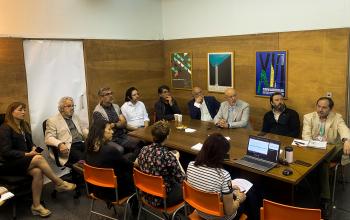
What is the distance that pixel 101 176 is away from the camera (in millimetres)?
2844

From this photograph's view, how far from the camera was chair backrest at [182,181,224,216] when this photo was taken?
2265 mm

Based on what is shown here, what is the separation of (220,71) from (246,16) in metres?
0.98

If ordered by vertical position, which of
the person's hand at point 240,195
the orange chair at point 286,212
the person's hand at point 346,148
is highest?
the person's hand at point 346,148

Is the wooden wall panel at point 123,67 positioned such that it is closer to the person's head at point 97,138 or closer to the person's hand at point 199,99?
the person's hand at point 199,99

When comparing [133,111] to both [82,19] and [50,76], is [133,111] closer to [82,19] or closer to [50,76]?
[50,76]

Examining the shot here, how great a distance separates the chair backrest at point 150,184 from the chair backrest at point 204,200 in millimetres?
219

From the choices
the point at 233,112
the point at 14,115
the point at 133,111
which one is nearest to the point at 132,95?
the point at 133,111

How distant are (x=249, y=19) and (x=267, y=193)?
110 inches

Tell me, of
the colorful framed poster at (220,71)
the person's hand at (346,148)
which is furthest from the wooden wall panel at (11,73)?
the person's hand at (346,148)

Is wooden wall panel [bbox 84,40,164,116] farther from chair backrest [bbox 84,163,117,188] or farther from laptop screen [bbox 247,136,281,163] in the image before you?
laptop screen [bbox 247,136,281,163]

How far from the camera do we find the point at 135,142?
4.60m

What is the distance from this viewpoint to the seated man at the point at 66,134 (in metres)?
4.07

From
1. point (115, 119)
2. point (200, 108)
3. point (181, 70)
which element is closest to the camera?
point (115, 119)

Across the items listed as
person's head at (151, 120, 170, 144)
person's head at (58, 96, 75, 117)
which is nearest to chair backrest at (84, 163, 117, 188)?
person's head at (151, 120, 170, 144)
